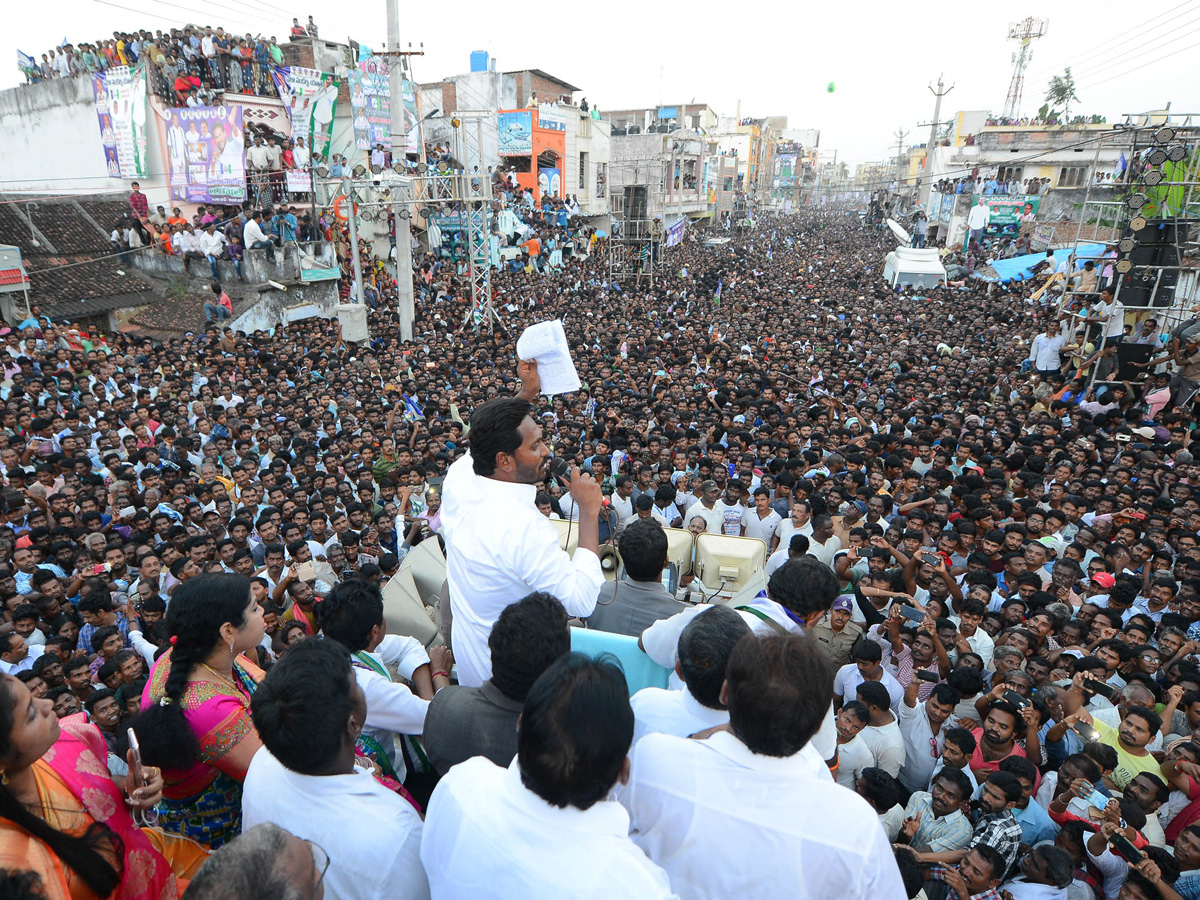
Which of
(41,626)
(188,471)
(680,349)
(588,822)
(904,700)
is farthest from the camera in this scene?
(680,349)

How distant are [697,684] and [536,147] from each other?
3011 centimetres

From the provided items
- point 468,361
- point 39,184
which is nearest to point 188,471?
point 468,361

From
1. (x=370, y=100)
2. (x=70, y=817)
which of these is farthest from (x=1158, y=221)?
(x=370, y=100)

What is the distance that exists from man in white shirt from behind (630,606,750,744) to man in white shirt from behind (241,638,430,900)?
0.66 m

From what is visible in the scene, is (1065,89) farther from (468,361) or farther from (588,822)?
(588,822)

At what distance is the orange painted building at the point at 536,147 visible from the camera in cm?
2827

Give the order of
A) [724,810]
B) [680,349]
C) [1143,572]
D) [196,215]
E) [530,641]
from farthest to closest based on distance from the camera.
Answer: [196,215] < [680,349] < [1143,572] < [530,641] < [724,810]

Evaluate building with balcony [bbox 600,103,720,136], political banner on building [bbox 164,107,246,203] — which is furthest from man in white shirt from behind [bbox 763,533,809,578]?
building with balcony [bbox 600,103,720,136]

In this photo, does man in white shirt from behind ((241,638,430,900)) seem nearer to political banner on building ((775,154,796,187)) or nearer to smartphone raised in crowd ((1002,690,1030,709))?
smartphone raised in crowd ((1002,690,1030,709))

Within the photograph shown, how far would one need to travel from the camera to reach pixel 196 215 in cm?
1767

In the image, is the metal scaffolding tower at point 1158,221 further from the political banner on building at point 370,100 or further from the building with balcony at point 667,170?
the building with balcony at point 667,170

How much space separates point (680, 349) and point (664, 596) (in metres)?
11.0

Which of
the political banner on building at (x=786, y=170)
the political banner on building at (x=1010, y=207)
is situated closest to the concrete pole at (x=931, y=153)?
the political banner on building at (x=1010, y=207)

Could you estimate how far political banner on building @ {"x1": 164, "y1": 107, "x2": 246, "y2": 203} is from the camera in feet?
55.1
